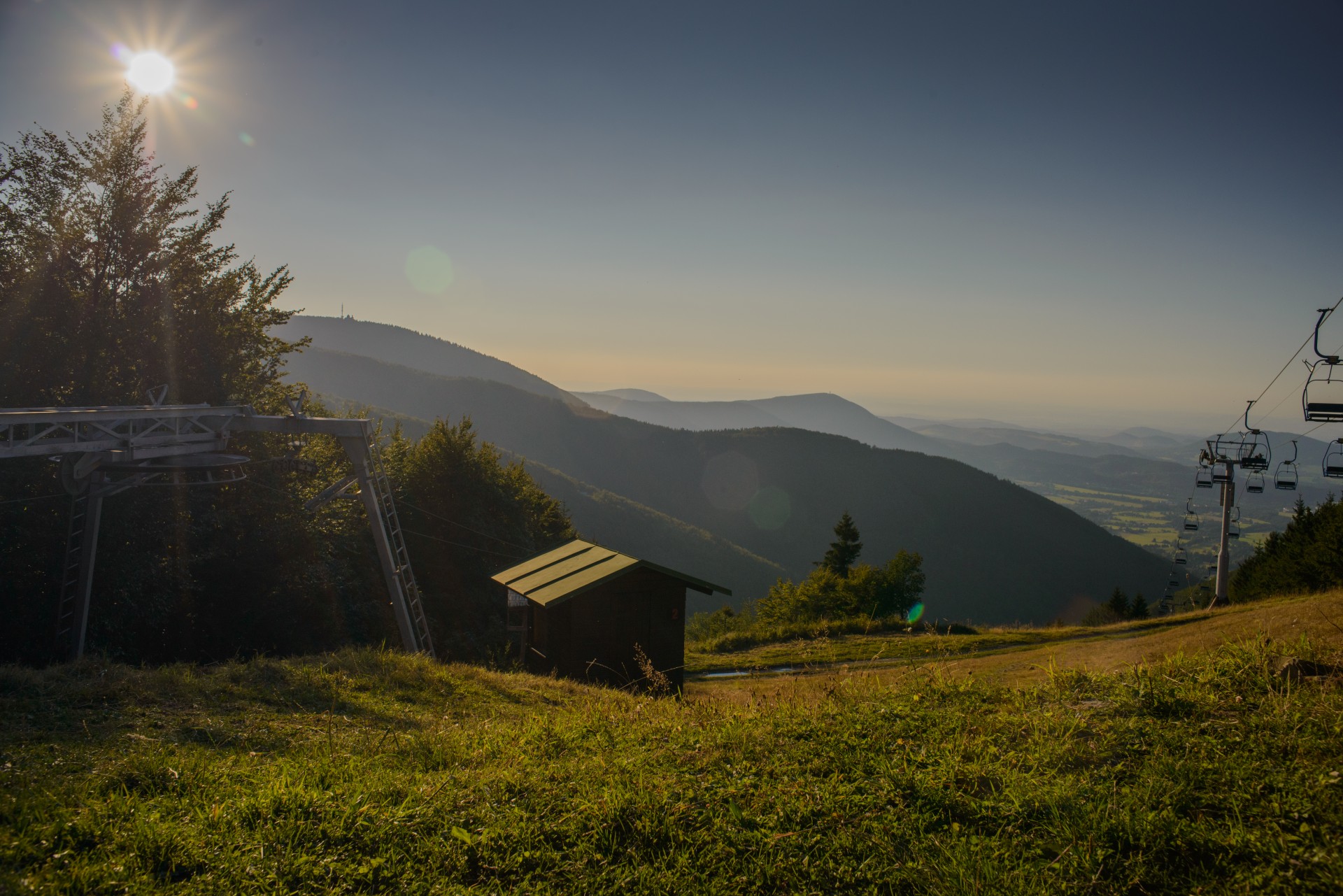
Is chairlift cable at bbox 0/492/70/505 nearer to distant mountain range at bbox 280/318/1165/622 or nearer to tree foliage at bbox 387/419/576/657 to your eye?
tree foliage at bbox 387/419/576/657

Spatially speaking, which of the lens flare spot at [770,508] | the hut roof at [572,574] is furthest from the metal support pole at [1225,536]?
the lens flare spot at [770,508]

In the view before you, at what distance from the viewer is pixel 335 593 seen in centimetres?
2308

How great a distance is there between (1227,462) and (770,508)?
128 m

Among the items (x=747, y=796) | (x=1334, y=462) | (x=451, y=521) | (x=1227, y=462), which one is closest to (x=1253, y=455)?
(x=1227, y=462)

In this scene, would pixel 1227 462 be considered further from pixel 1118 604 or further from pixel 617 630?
pixel 1118 604

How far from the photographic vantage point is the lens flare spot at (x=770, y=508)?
150 meters

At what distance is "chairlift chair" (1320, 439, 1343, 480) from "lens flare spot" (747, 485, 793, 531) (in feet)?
425

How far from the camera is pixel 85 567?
1359cm

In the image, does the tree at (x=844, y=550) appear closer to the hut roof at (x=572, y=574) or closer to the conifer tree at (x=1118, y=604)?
the conifer tree at (x=1118, y=604)

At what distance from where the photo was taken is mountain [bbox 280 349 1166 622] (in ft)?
400

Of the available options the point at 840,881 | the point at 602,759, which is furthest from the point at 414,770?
the point at 840,881

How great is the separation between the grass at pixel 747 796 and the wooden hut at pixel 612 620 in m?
8.82

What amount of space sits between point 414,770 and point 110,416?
10.2 meters

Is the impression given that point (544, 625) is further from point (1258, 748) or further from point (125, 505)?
Result: point (1258, 748)
